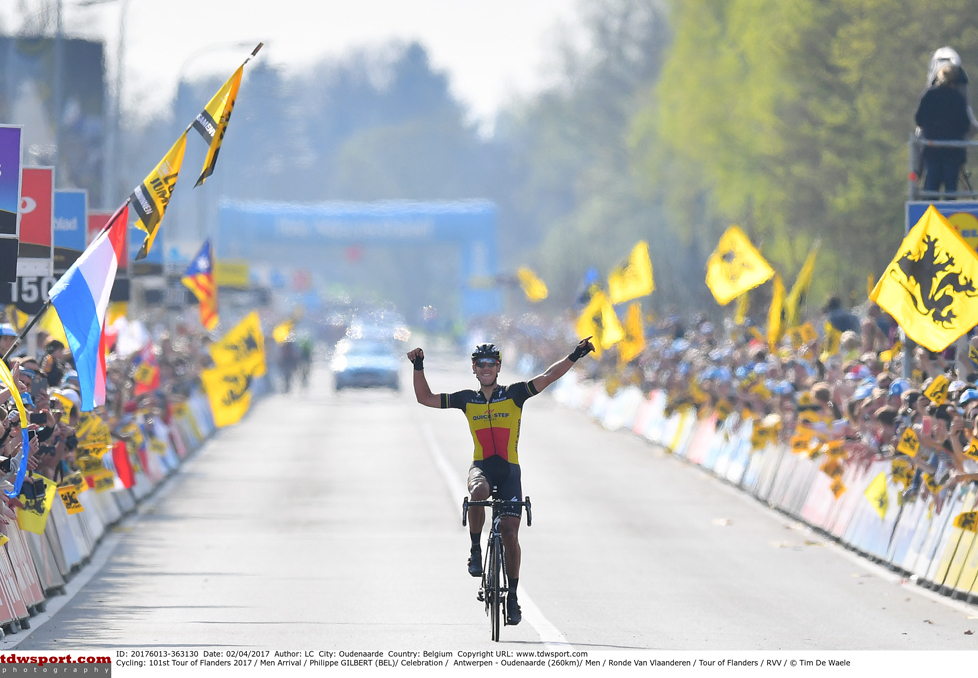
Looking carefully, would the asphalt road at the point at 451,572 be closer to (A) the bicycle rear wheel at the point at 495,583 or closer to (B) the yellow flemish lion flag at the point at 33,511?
(A) the bicycle rear wheel at the point at 495,583

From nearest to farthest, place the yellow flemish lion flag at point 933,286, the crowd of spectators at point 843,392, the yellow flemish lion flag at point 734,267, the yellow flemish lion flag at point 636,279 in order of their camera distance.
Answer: the crowd of spectators at point 843,392 < the yellow flemish lion flag at point 933,286 < the yellow flemish lion flag at point 734,267 < the yellow flemish lion flag at point 636,279

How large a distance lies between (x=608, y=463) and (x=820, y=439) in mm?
10717

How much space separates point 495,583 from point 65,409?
5802 millimetres

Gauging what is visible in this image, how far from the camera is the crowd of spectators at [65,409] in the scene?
13793 mm

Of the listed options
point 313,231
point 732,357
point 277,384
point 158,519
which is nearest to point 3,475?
point 158,519

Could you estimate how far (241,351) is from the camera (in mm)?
29469

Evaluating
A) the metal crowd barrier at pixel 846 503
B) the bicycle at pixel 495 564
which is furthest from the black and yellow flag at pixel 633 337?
the bicycle at pixel 495 564

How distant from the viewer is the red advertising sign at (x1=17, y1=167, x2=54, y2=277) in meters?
16.9

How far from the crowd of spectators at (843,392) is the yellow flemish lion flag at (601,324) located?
2.99 ft

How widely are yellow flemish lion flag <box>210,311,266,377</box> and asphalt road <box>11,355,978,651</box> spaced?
163 cm

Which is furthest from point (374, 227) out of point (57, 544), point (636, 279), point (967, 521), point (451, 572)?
point (967, 521)

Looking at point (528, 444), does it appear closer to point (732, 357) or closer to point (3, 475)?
point (732, 357)

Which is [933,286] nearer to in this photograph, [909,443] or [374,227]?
[909,443]

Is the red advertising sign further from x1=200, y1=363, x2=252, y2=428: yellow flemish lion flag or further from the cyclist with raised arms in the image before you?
x1=200, y1=363, x2=252, y2=428: yellow flemish lion flag
